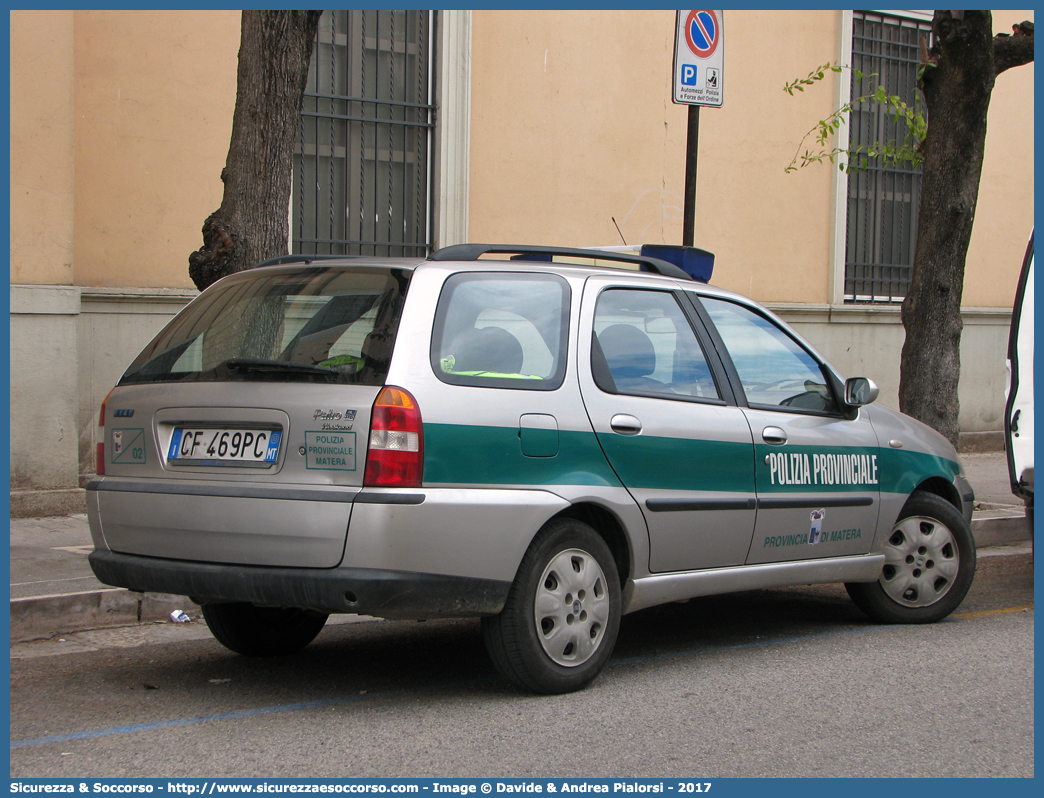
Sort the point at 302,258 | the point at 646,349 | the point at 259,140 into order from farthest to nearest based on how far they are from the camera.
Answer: the point at 259,140 → the point at 646,349 → the point at 302,258

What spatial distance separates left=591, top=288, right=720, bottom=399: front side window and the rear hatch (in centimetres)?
92

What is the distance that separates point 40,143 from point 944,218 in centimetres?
692

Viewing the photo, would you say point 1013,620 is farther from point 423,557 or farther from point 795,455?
point 423,557

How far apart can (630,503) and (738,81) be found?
9.20m

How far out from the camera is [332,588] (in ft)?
13.0

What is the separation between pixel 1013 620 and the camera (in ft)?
20.1

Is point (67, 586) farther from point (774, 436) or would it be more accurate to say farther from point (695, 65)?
point (695, 65)

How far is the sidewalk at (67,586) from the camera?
222 inches

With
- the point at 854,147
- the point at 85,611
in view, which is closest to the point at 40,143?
the point at 85,611

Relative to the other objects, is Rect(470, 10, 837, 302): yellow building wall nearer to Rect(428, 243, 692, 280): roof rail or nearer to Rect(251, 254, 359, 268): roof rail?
Rect(428, 243, 692, 280): roof rail

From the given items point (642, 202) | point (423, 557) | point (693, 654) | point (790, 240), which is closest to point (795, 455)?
point (693, 654)

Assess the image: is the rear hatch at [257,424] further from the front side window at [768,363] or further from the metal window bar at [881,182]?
the metal window bar at [881,182]

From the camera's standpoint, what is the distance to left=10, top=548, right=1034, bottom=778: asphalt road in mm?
3762

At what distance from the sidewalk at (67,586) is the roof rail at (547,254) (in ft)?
8.18
